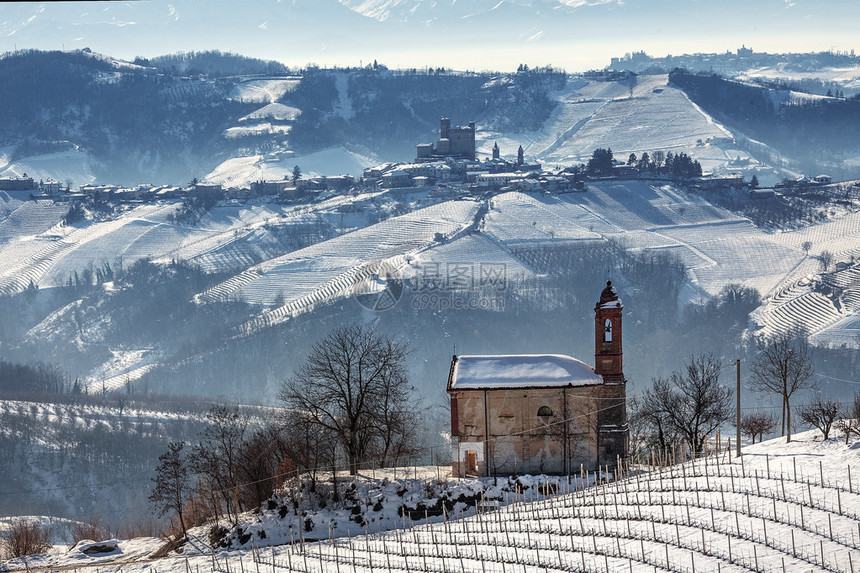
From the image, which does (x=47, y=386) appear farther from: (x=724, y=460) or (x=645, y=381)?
(x=724, y=460)

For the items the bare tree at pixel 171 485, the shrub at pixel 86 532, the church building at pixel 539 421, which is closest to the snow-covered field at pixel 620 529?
the church building at pixel 539 421

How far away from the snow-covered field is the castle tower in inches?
126

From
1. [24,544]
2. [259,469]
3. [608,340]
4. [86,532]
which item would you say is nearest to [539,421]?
[608,340]

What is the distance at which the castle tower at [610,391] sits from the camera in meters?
66.1

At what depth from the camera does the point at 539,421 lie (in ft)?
217

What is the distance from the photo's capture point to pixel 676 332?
189m

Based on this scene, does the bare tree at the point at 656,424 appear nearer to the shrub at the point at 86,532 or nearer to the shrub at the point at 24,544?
the shrub at the point at 86,532

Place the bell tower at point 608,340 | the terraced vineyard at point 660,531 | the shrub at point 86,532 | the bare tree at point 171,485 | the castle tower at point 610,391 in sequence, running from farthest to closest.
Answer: the shrub at point 86,532
the bell tower at point 608,340
the castle tower at point 610,391
the bare tree at point 171,485
the terraced vineyard at point 660,531

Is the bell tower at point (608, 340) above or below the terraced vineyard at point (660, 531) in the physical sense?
above

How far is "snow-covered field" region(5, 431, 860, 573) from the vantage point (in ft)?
147

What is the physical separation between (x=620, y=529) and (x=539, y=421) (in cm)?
1656

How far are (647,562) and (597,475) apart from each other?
19452 millimetres

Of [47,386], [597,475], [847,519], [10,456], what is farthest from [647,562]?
[47,386]

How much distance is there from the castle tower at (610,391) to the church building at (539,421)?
48 mm
